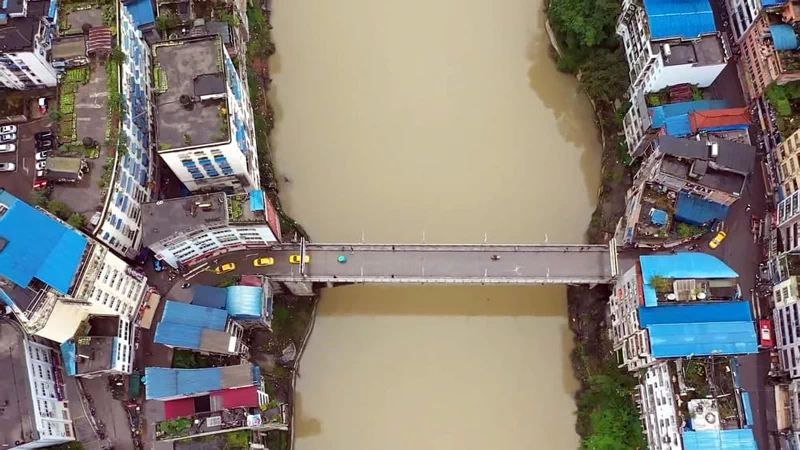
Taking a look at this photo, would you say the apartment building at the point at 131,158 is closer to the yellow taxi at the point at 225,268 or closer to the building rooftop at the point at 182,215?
the building rooftop at the point at 182,215

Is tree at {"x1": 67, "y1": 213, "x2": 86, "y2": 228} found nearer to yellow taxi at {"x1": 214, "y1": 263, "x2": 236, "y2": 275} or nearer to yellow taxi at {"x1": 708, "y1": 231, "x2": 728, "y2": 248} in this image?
yellow taxi at {"x1": 214, "y1": 263, "x2": 236, "y2": 275}

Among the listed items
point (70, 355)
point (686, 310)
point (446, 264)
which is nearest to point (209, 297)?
point (70, 355)

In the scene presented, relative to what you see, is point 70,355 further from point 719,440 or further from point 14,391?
point 719,440

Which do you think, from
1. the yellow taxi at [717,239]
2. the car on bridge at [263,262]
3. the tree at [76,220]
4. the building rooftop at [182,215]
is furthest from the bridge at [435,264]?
the tree at [76,220]

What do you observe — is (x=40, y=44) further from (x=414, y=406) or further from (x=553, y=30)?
(x=553, y=30)

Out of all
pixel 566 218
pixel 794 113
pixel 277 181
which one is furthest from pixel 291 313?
pixel 794 113

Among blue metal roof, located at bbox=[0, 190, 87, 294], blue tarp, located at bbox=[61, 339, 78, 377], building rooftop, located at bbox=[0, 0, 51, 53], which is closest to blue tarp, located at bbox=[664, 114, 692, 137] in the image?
blue metal roof, located at bbox=[0, 190, 87, 294]
